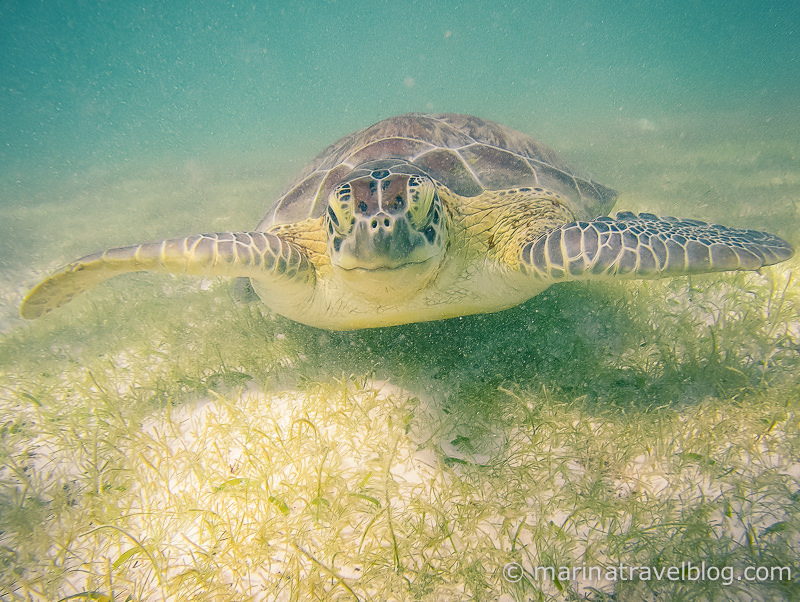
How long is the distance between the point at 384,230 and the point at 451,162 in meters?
1.33

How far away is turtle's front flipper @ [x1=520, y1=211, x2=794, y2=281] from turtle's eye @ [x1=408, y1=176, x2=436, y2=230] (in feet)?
1.98

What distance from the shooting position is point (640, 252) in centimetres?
193

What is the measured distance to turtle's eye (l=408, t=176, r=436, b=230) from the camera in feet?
6.08

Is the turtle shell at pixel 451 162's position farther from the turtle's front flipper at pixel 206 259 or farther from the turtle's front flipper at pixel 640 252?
the turtle's front flipper at pixel 640 252

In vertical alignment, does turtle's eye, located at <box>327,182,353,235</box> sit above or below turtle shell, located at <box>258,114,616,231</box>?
below

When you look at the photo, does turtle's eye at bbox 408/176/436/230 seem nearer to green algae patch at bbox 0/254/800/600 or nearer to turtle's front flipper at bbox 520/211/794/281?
turtle's front flipper at bbox 520/211/794/281

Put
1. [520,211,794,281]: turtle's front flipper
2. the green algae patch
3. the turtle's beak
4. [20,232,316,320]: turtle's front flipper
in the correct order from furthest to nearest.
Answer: [20,232,316,320]: turtle's front flipper → [520,211,794,281]: turtle's front flipper → the turtle's beak → the green algae patch

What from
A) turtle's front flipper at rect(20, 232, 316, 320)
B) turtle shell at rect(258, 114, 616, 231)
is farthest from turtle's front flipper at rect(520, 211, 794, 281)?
turtle's front flipper at rect(20, 232, 316, 320)

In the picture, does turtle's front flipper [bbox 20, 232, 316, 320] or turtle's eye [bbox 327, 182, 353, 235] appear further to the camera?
turtle's front flipper [bbox 20, 232, 316, 320]

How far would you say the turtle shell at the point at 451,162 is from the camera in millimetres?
2764

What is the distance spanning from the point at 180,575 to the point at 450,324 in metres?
2.07

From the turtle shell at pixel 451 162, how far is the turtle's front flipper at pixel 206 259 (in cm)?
59

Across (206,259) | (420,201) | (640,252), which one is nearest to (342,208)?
(420,201)

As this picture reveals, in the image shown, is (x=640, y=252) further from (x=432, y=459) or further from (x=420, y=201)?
(x=432, y=459)
